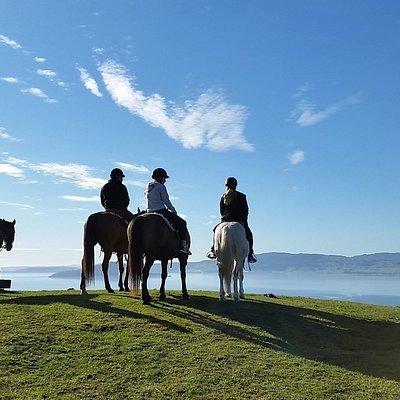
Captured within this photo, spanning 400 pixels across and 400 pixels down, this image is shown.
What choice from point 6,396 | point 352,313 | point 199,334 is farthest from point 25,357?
point 352,313

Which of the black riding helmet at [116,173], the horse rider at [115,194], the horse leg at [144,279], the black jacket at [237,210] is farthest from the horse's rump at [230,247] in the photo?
the black riding helmet at [116,173]

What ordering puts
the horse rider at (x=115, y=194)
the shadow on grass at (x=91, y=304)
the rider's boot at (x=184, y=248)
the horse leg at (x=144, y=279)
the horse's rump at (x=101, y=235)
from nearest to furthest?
the shadow on grass at (x=91, y=304) < the horse leg at (x=144, y=279) < the rider's boot at (x=184, y=248) < the horse's rump at (x=101, y=235) < the horse rider at (x=115, y=194)

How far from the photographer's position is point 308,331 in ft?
34.1

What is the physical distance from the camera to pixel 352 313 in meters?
13.4

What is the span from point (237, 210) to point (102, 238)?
3.85 meters

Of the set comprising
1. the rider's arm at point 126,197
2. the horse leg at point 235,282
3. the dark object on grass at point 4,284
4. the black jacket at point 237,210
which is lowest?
the horse leg at point 235,282

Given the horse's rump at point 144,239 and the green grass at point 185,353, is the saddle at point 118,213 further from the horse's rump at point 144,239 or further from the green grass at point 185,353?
the green grass at point 185,353

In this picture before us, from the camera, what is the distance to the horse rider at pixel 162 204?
1265 cm

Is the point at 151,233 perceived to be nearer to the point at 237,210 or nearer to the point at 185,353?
the point at 237,210

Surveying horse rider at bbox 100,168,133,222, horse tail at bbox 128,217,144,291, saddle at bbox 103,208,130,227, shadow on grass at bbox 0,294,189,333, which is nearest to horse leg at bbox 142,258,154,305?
horse tail at bbox 128,217,144,291

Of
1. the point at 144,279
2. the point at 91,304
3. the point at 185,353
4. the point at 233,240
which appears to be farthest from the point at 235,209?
the point at 185,353

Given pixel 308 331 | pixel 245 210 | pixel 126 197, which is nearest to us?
pixel 308 331

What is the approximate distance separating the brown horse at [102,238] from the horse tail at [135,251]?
6.28ft

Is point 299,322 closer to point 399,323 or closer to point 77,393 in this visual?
point 399,323
